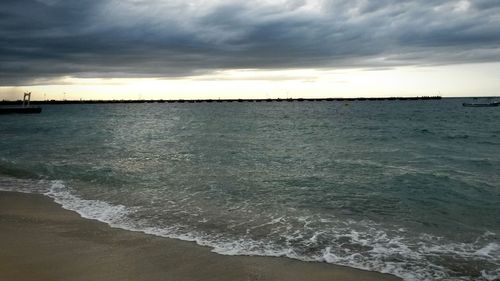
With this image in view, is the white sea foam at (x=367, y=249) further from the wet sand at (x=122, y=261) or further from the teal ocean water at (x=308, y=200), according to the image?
the wet sand at (x=122, y=261)

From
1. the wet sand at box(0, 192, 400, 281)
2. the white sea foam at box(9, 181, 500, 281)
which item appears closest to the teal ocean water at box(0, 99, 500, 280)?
the white sea foam at box(9, 181, 500, 281)

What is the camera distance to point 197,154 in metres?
27.8

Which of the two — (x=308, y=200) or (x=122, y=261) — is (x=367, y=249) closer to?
(x=308, y=200)

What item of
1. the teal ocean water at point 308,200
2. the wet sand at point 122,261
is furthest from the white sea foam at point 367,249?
the wet sand at point 122,261

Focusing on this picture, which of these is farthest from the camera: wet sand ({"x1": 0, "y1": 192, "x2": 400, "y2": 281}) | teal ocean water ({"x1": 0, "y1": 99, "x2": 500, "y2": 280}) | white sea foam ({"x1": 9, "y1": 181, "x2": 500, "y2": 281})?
teal ocean water ({"x1": 0, "y1": 99, "x2": 500, "y2": 280})

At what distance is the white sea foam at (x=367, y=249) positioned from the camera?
842cm

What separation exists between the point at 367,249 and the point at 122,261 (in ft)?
17.8

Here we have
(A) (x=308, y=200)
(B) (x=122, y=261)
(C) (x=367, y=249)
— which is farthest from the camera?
(A) (x=308, y=200)

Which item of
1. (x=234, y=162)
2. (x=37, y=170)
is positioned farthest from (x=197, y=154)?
(x=37, y=170)

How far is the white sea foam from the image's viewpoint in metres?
8.42

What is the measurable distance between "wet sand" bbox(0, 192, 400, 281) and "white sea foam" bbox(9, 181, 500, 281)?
36 cm

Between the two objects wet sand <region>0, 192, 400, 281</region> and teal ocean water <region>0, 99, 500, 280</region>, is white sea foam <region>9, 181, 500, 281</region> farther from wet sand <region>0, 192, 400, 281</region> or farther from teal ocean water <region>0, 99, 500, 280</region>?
wet sand <region>0, 192, 400, 281</region>

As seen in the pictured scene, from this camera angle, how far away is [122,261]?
28.4 ft

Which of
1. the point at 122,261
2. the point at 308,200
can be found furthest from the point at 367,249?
the point at 122,261
